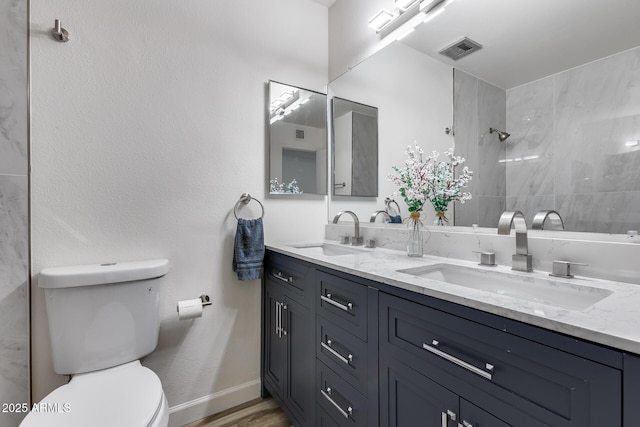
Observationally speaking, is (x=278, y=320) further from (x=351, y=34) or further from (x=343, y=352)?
(x=351, y=34)

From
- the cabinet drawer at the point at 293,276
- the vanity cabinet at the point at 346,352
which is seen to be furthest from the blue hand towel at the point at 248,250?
the vanity cabinet at the point at 346,352

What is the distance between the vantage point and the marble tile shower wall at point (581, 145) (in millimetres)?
900

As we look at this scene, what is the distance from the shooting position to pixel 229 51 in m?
1.72

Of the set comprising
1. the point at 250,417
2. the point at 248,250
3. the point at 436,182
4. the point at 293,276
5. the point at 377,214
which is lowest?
the point at 250,417

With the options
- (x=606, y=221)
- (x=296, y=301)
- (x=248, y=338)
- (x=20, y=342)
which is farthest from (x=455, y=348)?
(x=20, y=342)

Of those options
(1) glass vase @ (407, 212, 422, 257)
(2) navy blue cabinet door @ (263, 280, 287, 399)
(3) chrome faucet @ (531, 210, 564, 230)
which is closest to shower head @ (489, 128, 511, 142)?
(3) chrome faucet @ (531, 210, 564, 230)

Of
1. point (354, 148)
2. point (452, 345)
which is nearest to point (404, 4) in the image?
point (354, 148)

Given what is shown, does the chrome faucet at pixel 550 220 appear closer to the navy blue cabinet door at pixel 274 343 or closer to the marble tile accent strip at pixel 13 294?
the navy blue cabinet door at pixel 274 343

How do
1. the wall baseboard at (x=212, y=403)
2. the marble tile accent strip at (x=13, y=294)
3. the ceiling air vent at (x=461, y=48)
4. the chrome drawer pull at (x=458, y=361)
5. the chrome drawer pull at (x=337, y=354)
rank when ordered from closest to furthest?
the chrome drawer pull at (x=458, y=361)
the chrome drawer pull at (x=337, y=354)
the marble tile accent strip at (x=13, y=294)
the ceiling air vent at (x=461, y=48)
the wall baseboard at (x=212, y=403)

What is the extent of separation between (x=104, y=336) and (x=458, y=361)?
137 cm

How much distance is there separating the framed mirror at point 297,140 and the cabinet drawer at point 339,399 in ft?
3.57

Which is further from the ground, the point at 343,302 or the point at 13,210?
the point at 13,210

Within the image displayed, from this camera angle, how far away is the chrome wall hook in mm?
1260

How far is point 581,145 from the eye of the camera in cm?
99
